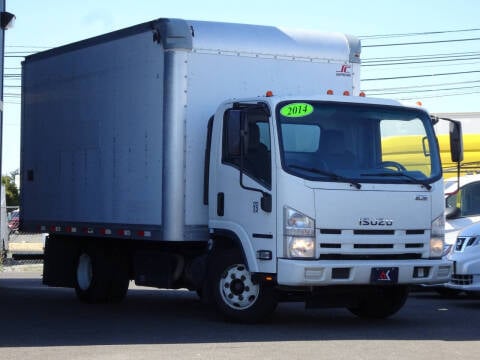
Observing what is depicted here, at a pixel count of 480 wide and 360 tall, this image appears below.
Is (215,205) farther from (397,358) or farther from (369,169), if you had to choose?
(397,358)

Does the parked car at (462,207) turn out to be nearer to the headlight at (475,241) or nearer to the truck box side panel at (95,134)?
the headlight at (475,241)

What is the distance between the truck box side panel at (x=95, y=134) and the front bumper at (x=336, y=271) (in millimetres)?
2273

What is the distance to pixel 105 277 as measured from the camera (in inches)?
636

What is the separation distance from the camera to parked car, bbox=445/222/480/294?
15.0 metres

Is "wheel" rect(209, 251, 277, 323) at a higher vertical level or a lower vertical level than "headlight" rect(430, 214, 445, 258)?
lower

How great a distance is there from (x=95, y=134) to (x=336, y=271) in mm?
4694

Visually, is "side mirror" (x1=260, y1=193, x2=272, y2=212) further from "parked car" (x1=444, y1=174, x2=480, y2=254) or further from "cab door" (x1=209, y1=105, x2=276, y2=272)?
"parked car" (x1=444, y1=174, x2=480, y2=254)

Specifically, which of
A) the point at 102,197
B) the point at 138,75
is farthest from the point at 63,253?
the point at 138,75

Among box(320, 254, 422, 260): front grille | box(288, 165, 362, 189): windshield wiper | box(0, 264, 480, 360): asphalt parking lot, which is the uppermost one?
box(288, 165, 362, 189): windshield wiper

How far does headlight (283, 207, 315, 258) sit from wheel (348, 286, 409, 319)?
159cm

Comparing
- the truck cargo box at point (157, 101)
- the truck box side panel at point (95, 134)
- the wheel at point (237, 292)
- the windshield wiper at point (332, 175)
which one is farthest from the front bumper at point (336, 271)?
the truck box side panel at point (95, 134)

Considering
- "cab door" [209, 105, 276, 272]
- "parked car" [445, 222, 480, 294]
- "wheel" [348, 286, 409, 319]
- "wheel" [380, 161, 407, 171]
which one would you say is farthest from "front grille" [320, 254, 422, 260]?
"parked car" [445, 222, 480, 294]

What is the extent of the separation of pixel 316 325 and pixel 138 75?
153 inches

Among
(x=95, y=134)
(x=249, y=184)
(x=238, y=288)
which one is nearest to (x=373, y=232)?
(x=249, y=184)
